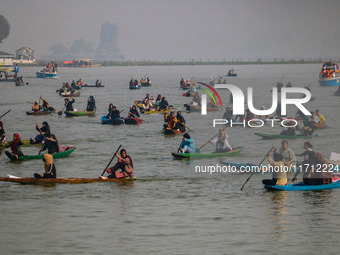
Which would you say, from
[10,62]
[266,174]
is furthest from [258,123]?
[10,62]

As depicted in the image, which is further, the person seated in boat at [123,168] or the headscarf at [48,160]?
the person seated in boat at [123,168]

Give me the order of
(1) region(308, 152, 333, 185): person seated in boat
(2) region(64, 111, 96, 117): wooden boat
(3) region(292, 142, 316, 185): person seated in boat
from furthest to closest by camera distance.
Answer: (2) region(64, 111, 96, 117): wooden boat → (3) region(292, 142, 316, 185): person seated in boat → (1) region(308, 152, 333, 185): person seated in boat

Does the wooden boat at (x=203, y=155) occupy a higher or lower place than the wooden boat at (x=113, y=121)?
lower

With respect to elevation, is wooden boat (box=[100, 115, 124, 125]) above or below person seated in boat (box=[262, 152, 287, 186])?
above

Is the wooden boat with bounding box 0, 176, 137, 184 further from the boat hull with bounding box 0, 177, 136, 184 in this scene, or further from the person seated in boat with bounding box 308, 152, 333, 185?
the person seated in boat with bounding box 308, 152, 333, 185

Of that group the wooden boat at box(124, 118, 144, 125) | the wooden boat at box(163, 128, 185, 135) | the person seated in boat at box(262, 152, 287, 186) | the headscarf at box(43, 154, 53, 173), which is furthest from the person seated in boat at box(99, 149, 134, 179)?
the wooden boat at box(124, 118, 144, 125)

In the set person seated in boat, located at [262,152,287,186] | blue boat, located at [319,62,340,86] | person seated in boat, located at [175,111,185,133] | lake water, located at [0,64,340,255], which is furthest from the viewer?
blue boat, located at [319,62,340,86]

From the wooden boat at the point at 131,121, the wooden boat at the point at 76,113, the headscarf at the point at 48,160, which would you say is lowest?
the headscarf at the point at 48,160

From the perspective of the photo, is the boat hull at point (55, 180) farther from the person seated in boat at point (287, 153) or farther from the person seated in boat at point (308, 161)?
the person seated in boat at point (308, 161)

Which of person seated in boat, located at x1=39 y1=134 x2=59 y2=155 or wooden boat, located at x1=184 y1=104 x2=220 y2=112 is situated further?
wooden boat, located at x1=184 y1=104 x2=220 y2=112

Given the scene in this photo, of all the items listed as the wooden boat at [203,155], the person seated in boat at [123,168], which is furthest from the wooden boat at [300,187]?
the wooden boat at [203,155]

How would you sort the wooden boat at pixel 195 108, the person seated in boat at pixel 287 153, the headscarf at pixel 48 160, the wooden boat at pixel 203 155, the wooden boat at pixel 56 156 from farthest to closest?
the wooden boat at pixel 195 108 < the wooden boat at pixel 56 156 < the wooden boat at pixel 203 155 < the person seated in boat at pixel 287 153 < the headscarf at pixel 48 160

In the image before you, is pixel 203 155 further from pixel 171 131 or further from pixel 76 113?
pixel 76 113

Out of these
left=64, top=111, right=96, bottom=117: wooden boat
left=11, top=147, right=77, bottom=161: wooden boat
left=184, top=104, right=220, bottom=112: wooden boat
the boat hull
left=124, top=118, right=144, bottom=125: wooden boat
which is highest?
→ left=184, top=104, right=220, bottom=112: wooden boat
